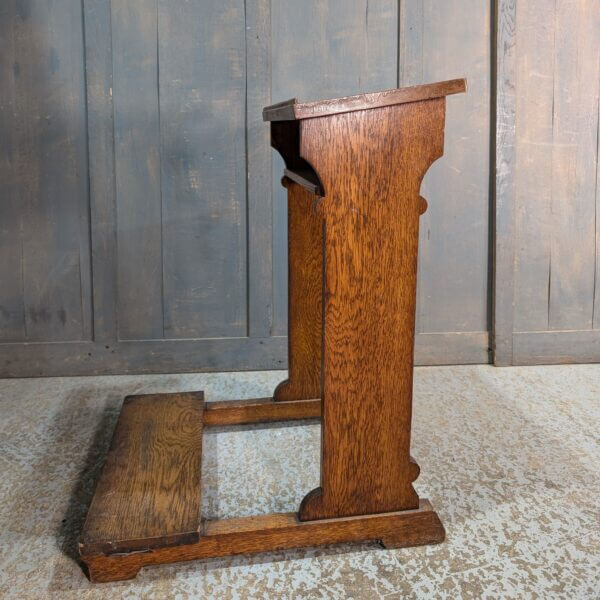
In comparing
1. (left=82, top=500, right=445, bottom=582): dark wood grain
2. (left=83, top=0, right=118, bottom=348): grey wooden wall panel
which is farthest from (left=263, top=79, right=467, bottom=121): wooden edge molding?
(left=83, top=0, right=118, bottom=348): grey wooden wall panel

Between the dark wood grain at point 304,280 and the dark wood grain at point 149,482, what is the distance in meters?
0.36

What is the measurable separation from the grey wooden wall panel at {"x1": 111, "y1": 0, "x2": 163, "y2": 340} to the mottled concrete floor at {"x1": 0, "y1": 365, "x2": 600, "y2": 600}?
1.01 ft

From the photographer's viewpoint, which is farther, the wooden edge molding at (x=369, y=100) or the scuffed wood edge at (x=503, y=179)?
the scuffed wood edge at (x=503, y=179)

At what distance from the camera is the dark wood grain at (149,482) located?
4.25 feet

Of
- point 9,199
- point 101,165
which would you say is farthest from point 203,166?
point 9,199

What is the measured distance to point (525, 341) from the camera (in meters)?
2.77

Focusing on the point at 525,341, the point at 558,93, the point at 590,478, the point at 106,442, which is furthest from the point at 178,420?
the point at 558,93

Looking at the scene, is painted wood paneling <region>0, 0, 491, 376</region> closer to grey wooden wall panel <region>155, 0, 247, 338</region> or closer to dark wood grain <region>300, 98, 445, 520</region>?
grey wooden wall panel <region>155, 0, 247, 338</region>

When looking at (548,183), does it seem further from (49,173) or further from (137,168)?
(49,173)

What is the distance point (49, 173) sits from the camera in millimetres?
2553

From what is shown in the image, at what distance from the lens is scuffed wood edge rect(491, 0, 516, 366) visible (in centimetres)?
262

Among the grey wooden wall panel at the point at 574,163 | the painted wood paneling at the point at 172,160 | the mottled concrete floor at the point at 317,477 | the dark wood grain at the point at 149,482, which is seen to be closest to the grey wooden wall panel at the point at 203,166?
the painted wood paneling at the point at 172,160

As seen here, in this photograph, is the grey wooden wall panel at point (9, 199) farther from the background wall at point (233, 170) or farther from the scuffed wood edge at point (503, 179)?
the scuffed wood edge at point (503, 179)

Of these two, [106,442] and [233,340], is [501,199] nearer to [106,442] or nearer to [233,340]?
[233,340]
